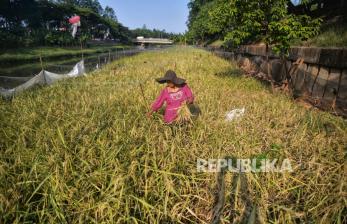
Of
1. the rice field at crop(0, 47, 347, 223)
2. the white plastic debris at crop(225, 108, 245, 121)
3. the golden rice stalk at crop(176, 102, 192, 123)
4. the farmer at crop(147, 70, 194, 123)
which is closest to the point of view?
the rice field at crop(0, 47, 347, 223)

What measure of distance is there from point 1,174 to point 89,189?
3.16 feet

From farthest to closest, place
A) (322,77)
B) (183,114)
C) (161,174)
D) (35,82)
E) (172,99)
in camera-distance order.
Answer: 1. (35,82)
2. (322,77)
3. (172,99)
4. (183,114)
5. (161,174)

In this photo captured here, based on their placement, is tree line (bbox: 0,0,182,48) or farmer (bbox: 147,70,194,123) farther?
tree line (bbox: 0,0,182,48)

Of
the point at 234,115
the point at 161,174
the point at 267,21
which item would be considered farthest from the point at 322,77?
the point at 161,174

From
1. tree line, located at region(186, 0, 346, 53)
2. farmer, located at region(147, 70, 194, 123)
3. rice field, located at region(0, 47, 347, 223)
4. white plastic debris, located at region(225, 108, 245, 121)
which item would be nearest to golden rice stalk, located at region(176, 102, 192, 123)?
rice field, located at region(0, 47, 347, 223)

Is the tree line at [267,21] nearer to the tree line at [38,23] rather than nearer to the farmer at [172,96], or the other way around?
the farmer at [172,96]

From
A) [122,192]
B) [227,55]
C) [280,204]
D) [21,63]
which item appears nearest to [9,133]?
[122,192]

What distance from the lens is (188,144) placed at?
11.9ft

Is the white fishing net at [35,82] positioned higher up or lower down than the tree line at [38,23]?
lower down

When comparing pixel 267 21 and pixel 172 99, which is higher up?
pixel 267 21

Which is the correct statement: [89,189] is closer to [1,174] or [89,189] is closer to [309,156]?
[1,174]

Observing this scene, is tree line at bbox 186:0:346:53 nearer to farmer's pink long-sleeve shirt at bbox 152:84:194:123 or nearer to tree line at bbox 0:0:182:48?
farmer's pink long-sleeve shirt at bbox 152:84:194:123

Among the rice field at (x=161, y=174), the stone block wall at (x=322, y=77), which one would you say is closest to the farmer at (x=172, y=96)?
the rice field at (x=161, y=174)

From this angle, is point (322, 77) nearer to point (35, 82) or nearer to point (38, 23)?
point (35, 82)
